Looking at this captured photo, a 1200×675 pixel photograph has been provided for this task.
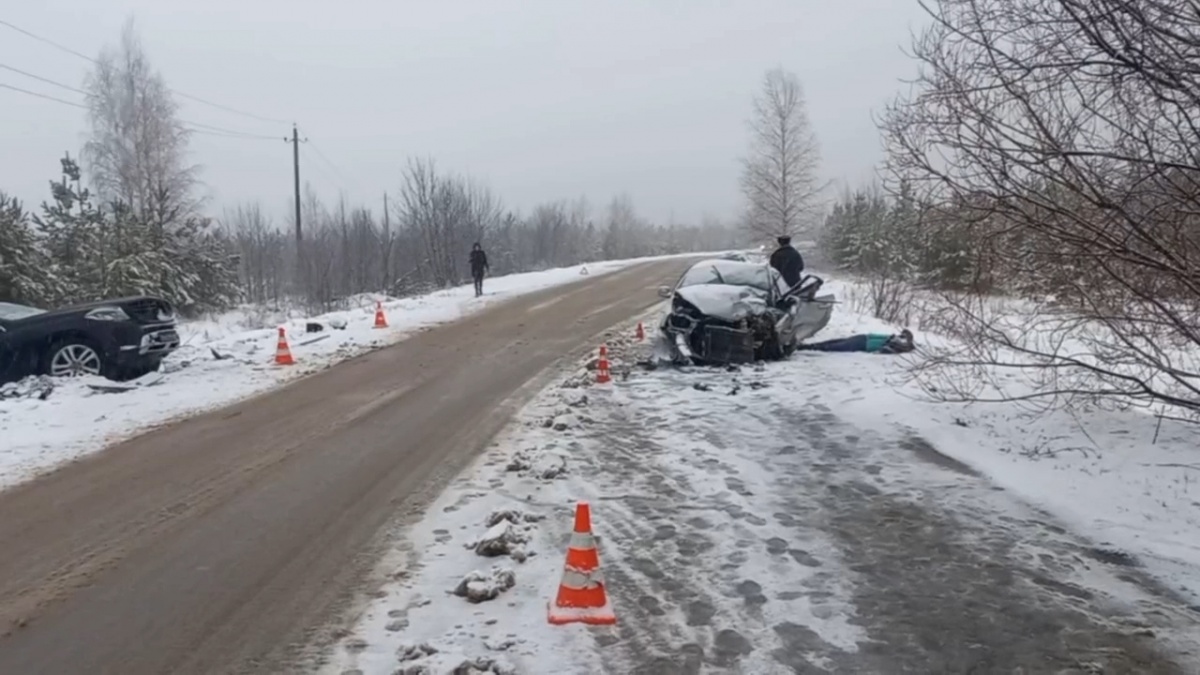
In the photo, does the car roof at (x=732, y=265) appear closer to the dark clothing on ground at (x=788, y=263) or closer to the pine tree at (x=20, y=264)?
the dark clothing on ground at (x=788, y=263)

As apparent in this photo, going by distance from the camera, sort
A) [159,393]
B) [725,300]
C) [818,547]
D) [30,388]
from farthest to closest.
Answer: [725,300] < [159,393] < [30,388] < [818,547]

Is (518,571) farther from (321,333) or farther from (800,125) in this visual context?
(800,125)

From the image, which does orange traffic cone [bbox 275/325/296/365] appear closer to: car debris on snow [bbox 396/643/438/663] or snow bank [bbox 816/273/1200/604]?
snow bank [bbox 816/273/1200/604]

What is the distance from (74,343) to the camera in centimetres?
1098

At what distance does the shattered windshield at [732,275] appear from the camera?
1377cm

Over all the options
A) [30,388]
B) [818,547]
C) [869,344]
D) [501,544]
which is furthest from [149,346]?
[869,344]

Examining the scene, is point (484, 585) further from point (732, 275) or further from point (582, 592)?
point (732, 275)

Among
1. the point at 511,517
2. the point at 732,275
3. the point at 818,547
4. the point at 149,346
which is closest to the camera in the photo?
the point at 818,547

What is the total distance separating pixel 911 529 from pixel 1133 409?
3605 millimetres

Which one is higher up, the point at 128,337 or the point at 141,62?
the point at 141,62

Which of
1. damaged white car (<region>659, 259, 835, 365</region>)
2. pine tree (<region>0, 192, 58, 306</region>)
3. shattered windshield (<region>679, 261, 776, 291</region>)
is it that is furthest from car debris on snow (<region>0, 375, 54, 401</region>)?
pine tree (<region>0, 192, 58, 306</region>)

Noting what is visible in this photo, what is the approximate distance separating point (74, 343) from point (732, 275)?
32.0ft

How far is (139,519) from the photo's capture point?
586cm

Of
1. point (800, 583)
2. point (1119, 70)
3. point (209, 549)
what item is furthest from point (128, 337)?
point (1119, 70)
